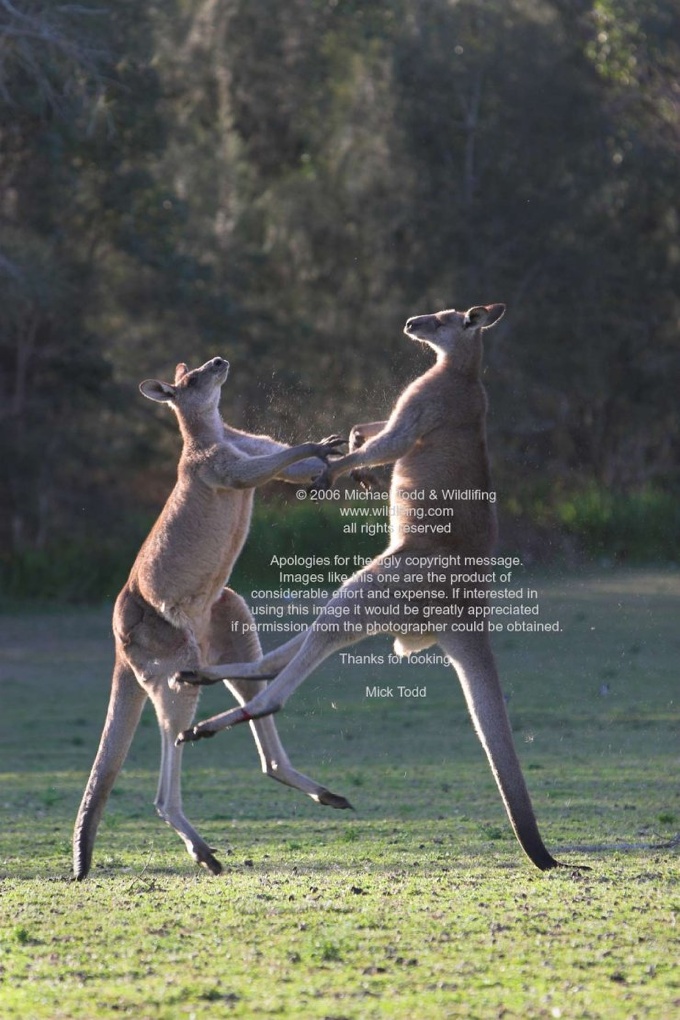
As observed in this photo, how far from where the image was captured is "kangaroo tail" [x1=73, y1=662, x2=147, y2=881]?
6.75 metres

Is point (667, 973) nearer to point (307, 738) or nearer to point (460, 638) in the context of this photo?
point (460, 638)

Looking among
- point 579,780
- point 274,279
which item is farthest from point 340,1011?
point 274,279

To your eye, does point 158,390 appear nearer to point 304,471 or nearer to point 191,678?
point 304,471

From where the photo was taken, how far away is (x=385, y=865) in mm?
7562

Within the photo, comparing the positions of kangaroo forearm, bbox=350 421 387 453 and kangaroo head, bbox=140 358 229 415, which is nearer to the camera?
kangaroo head, bbox=140 358 229 415

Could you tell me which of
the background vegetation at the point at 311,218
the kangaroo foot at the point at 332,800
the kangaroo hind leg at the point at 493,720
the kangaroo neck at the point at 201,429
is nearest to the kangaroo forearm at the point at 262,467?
the kangaroo neck at the point at 201,429

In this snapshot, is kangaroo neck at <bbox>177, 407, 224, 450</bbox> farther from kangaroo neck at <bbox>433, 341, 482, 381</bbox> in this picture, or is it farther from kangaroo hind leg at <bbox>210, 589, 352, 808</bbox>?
kangaroo neck at <bbox>433, 341, 482, 381</bbox>

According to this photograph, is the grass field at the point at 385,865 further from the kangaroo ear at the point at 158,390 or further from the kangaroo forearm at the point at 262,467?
the kangaroo ear at the point at 158,390

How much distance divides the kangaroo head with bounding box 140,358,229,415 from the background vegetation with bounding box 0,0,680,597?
1360 centimetres

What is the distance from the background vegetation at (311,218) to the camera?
900 inches

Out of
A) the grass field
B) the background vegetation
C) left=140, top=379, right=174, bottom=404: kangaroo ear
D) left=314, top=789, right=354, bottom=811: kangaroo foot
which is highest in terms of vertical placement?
the background vegetation

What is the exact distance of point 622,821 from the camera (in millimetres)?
8875

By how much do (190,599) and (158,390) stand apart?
0.84 meters

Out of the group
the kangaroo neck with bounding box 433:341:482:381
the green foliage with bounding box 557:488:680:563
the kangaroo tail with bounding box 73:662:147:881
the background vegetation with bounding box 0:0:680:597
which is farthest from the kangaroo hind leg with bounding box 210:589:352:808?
the background vegetation with bounding box 0:0:680:597
